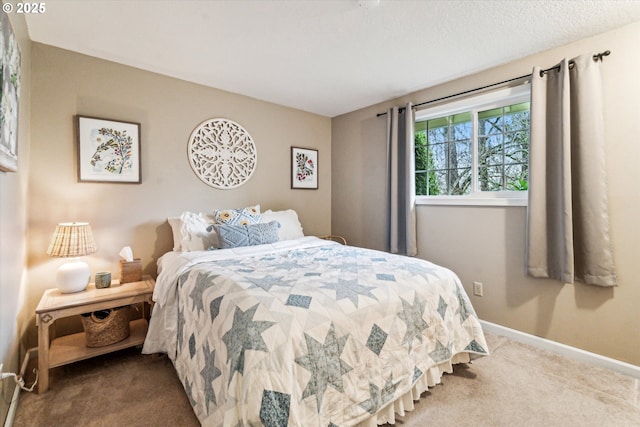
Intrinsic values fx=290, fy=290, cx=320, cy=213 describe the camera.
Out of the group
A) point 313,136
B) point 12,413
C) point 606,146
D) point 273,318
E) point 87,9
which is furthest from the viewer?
point 313,136

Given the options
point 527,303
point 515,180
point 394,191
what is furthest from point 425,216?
point 527,303

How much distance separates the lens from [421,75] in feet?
9.12

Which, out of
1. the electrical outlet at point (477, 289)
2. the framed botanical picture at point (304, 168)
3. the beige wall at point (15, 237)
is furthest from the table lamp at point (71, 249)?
the electrical outlet at point (477, 289)

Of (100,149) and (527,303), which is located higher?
(100,149)

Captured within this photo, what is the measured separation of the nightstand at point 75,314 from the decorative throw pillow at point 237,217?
0.78 metres

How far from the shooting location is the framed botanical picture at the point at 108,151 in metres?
2.34

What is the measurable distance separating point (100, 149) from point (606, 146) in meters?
3.90

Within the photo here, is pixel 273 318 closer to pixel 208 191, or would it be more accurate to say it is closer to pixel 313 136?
pixel 208 191

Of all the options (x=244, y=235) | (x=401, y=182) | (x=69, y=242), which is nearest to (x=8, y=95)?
(x=69, y=242)

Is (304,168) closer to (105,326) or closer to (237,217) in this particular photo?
(237,217)

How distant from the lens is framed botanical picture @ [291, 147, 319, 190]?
3.72m

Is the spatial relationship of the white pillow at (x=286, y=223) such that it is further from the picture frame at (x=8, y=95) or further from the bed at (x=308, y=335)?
the picture frame at (x=8, y=95)

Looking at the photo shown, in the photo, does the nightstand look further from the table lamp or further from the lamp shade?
the lamp shade

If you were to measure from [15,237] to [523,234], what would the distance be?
3.63 metres
